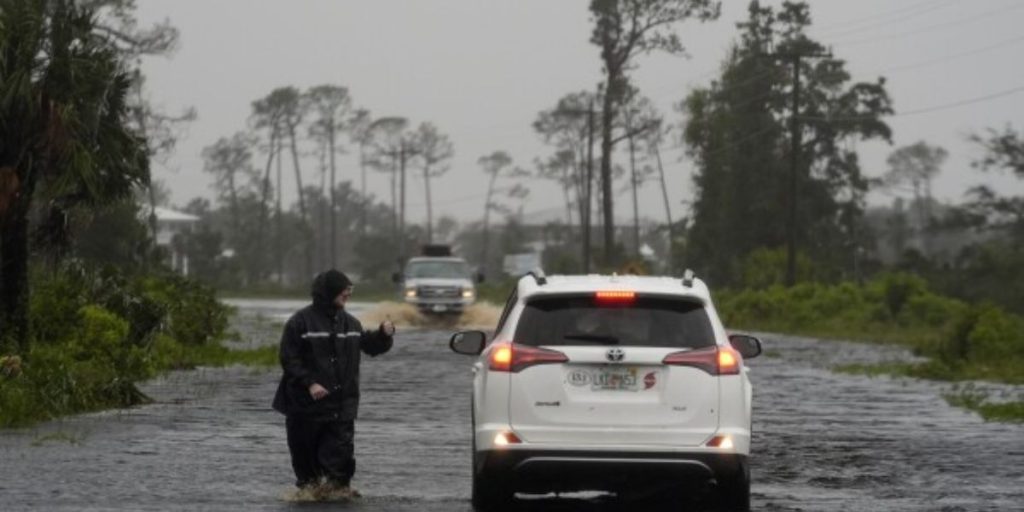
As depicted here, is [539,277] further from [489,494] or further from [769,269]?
[769,269]

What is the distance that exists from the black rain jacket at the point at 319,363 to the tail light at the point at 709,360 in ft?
8.30

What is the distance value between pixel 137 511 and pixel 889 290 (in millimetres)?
53694

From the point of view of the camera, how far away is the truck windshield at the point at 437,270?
59031 millimetres

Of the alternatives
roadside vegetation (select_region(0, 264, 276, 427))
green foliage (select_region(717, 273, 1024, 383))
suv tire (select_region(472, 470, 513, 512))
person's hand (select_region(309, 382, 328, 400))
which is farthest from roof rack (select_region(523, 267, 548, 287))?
green foliage (select_region(717, 273, 1024, 383))

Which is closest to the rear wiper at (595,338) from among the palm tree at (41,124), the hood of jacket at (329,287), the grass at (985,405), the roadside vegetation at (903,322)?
the hood of jacket at (329,287)

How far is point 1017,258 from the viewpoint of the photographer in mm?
75312

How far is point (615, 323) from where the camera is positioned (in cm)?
1416

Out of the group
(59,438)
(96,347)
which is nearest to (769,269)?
(96,347)

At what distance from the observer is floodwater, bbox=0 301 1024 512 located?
1570cm

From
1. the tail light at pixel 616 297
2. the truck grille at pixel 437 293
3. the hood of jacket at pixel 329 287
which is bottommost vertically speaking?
the tail light at pixel 616 297

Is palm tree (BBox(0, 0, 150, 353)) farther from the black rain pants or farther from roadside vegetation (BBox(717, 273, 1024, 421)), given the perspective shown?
roadside vegetation (BBox(717, 273, 1024, 421))

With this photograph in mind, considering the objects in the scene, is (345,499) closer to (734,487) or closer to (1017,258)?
(734,487)

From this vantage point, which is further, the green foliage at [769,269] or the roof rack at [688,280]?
the green foliage at [769,269]

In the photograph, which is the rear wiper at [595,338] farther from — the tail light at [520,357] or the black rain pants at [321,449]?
the black rain pants at [321,449]
